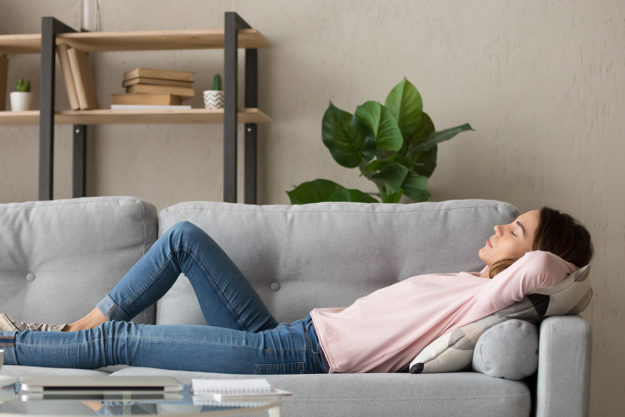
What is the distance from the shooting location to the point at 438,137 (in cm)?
279

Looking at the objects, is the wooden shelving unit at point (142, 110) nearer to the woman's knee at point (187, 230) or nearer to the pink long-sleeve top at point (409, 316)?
the woman's knee at point (187, 230)

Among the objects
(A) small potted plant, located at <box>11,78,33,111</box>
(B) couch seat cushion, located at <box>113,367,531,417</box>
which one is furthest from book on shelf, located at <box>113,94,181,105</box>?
(B) couch seat cushion, located at <box>113,367,531,417</box>

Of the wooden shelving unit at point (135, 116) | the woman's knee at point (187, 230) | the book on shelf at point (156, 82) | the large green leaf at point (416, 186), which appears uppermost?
the book on shelf at point (156, 82)

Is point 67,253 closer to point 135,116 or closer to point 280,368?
point 280,368

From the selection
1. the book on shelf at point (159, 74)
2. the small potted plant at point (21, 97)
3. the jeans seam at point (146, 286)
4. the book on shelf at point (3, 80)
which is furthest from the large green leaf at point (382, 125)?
the book on shelf at point (3, 80)

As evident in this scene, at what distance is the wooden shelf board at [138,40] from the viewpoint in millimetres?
2904

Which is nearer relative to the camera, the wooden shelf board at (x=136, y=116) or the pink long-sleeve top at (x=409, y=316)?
the pink long-sleeve top at (x=409, y=316)

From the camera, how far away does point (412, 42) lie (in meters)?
3.11

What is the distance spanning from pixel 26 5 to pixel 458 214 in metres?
2.27

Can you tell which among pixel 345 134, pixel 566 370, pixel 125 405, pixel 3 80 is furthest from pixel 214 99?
pixel 125 405

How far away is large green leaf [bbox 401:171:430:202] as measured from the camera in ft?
8.88

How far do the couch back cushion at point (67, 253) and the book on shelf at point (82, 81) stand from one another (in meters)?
0.86

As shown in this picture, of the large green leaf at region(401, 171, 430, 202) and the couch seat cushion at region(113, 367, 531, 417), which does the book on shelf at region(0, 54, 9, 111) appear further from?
the couch seat cushion at region(113, 367, 531, 417)

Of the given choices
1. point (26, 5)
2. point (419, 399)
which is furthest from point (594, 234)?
point (26, 5)
